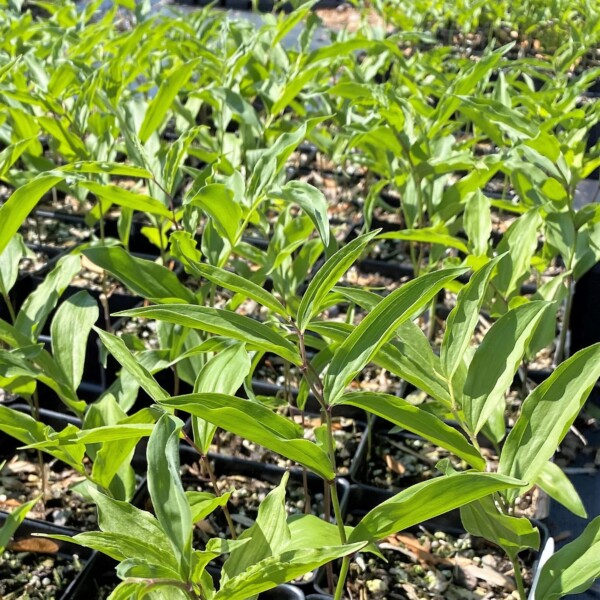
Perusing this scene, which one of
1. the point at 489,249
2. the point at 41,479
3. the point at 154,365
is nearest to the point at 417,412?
the point at 154,365

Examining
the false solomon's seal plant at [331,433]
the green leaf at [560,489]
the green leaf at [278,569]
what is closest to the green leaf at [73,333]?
the false solomon's seal plant at [331,433]

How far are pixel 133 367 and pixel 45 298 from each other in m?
0.55

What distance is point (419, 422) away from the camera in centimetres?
98

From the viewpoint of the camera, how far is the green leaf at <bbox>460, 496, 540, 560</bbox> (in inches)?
39.3

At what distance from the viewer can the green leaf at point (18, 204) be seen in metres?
1.34

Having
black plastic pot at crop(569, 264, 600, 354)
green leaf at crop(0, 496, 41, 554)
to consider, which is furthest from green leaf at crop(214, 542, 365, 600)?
black plastic pot at crop(569, 264, 600, 354)

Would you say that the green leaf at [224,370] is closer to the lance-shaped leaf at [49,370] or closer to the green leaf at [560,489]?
the lance-shaped leaf at [49,370]

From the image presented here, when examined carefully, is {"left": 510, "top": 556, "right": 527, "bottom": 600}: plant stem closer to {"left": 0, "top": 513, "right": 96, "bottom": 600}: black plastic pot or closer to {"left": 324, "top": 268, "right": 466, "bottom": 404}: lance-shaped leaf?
{"left": 324, "top": 268, "right": 466, "bottom": 404}: lance-shaped leaf

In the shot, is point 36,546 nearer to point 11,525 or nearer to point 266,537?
point 11,525

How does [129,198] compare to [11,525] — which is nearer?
[11,525]

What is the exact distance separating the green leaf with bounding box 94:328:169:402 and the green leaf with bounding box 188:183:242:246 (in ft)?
0.88

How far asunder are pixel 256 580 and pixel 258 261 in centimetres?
98

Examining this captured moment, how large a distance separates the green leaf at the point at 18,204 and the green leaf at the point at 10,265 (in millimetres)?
248

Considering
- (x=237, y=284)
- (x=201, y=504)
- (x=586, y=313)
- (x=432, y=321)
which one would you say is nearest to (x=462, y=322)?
(x=237, y=284)
